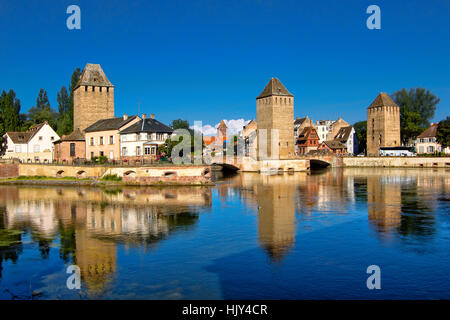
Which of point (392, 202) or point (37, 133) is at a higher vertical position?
point (37, 133)

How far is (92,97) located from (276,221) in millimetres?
41968

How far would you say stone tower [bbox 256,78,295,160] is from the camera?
73.0m

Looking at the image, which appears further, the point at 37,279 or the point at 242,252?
the point at 242,252

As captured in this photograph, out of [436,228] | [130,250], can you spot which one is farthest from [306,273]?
[436,228]

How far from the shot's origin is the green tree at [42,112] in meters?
85.8

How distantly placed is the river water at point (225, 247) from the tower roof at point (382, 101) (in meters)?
59.9

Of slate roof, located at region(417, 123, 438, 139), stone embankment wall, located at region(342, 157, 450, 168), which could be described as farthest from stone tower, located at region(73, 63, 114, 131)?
slate roof, located at region(417, 123, 438, 139)

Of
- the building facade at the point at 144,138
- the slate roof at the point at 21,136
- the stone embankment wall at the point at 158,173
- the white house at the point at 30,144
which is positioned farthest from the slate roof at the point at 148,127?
the slate roof at the point at 21,136

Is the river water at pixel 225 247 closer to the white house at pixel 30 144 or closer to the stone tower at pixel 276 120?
the white house at pixel 30 144

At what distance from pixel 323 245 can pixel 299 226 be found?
12.3 ft

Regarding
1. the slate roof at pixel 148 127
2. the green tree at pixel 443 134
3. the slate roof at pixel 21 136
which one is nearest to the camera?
the slate roof at pixel 148 127

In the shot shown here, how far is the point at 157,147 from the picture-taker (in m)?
45.1
